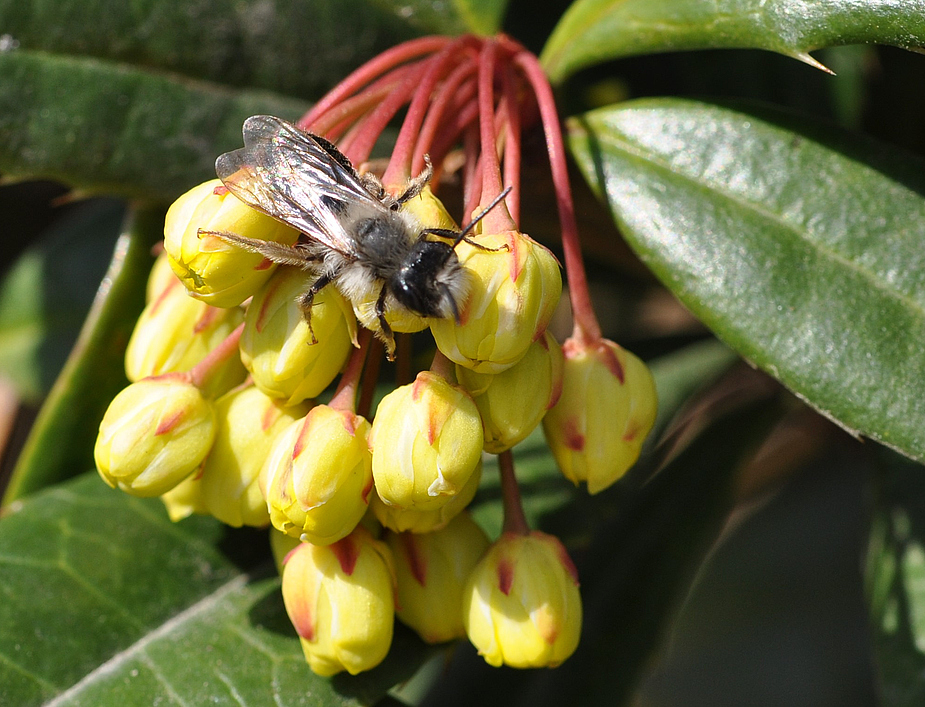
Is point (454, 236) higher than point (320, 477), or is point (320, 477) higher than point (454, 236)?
point (454, 236)

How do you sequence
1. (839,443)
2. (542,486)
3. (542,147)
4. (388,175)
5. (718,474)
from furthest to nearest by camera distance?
(839,443)
(718,474)
(542,486)
(542,147)
(388,175)

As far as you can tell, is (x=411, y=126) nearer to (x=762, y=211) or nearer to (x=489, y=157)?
(x=489, y=157)

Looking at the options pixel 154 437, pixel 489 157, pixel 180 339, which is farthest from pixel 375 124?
pixel 154 437

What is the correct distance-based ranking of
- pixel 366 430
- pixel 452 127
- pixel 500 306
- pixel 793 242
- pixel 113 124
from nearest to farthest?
pixel 500 306
pixel 366 430
pixel 793 242
pixel 452 127
pixel 113 124

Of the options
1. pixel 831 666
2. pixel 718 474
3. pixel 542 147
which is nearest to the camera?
pixel 542 147

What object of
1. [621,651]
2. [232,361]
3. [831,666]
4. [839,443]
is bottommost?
[831,666]

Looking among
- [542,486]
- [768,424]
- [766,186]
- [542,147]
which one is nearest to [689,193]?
[766,186]

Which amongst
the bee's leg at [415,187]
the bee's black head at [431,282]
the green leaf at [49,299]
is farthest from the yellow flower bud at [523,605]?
the green leaf at [49,299]

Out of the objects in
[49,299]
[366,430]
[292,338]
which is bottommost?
[49,299]

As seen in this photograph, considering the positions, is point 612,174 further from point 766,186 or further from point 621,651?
point 621,651
